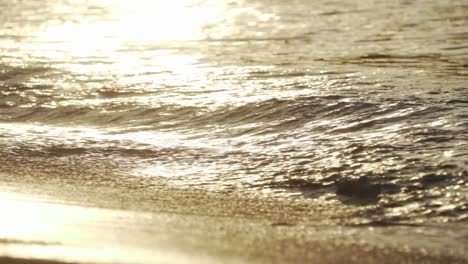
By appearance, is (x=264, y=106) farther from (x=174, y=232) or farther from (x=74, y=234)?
(x=74, y=234)

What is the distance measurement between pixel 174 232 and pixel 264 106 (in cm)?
318

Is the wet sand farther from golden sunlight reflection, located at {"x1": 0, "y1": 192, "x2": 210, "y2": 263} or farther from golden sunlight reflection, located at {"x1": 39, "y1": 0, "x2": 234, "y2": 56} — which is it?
golden sunlight reflection, located at {"x1": 39, "y1": 0, "x2": 234, "y2": 56}

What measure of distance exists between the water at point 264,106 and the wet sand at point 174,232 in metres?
0.36

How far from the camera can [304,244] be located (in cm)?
380

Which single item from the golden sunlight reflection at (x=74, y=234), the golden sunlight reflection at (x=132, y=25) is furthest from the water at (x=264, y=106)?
the golden sunlight reflection at (x=74, y=234)

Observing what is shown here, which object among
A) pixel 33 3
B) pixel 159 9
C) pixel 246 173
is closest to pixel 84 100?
pixel 246 173

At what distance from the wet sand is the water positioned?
14.1 inches

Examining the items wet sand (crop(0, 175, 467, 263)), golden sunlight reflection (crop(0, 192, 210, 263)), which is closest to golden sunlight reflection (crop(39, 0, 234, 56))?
wet sand (crop(0, 175, 467, 263))

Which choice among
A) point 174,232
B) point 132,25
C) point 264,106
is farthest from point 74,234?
point 132,25

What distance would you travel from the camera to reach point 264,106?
7066 millimetres

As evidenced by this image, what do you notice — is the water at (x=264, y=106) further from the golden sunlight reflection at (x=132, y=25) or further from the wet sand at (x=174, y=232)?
the wet sand at (x=174, y=232)

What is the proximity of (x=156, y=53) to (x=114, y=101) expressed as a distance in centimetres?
250

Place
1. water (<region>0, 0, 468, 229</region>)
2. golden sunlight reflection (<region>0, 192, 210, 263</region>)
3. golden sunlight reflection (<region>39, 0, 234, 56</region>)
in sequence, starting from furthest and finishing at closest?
golden sunlight reflection (<region>39, 0, 234, 56</region>), water (<region>0, 0, 468, 229</region>), golden sunlight reflection (<region>0, 192, 210, 263</region>)

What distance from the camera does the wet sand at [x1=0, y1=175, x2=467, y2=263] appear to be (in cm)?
357
